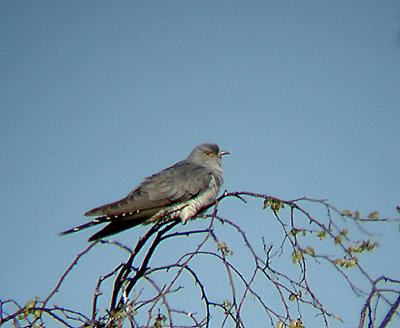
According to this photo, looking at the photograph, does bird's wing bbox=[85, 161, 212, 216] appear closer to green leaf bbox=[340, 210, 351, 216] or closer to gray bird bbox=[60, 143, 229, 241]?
gray bird bbox=[60, 143, 229, 241]

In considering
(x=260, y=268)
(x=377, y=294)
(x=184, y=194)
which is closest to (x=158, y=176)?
(x=184, y=194)

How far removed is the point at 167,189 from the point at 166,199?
161 millimetres

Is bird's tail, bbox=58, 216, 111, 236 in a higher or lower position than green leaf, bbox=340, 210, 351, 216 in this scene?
higher

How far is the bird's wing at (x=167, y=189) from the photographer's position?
4.95m

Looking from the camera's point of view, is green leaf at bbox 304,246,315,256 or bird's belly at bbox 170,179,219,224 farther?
bird's belly at bbox 170,179,219,224

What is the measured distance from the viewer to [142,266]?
3.28m

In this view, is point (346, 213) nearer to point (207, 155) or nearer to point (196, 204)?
point (196, 204)

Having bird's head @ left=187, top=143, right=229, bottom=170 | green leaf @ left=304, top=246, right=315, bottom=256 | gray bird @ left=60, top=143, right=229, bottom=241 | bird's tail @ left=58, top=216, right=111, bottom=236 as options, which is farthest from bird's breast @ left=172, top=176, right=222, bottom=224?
green leaf @ left=304, top=246, right=315, bottom=256

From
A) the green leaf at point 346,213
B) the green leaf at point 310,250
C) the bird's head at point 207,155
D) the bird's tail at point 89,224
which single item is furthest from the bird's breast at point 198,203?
the green leaf at point 346,213

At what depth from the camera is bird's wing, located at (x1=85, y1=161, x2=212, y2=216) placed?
4945mm

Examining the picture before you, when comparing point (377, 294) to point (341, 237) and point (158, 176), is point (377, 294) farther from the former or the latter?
point (158, 176)

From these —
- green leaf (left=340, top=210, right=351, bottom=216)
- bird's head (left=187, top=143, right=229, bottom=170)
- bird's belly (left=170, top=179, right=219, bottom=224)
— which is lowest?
green leaf (left=340, top=210, right=351, bottom=216)

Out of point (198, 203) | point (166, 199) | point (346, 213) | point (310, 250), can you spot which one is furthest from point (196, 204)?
point (346, 213)

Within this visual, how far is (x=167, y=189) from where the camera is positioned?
5.27 metres
